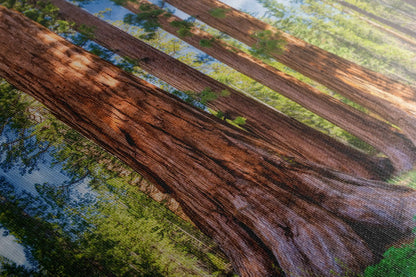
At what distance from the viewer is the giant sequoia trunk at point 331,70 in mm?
2020

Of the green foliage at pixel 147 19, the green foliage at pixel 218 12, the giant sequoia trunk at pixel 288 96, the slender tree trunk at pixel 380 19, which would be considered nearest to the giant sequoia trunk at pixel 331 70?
the green foliage at pixel 218 12

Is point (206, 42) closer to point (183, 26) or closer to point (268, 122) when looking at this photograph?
point (183, 26)

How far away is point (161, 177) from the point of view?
62.1 inches

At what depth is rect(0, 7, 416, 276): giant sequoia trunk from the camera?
1346 millimetres

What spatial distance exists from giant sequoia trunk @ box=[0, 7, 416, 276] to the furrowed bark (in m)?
0.20

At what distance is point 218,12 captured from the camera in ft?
8.36

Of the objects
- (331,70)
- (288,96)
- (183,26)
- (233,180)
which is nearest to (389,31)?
(331,70)

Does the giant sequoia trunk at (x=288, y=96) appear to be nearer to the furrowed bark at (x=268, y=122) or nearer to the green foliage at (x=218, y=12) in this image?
the furrowed bark at (x=268, y=122)

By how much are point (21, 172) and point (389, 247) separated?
2277 mm

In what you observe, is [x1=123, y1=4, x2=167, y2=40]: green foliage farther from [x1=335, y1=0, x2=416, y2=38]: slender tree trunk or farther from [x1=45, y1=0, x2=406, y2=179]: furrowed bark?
[x1=335, y1=0, x2=416, y2=38]: slender tree trunk

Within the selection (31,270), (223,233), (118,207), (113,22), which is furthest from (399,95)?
(31,270)

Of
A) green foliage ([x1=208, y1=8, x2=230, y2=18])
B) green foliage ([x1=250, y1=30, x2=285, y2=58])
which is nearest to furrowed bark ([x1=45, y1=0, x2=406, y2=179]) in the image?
green foliage ([x1=250, y1=30, x2=285, y2=58])

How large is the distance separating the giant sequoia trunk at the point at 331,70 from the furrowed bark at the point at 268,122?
216mm

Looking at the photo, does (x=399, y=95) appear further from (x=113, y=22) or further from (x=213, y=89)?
(x=113, y=22)
